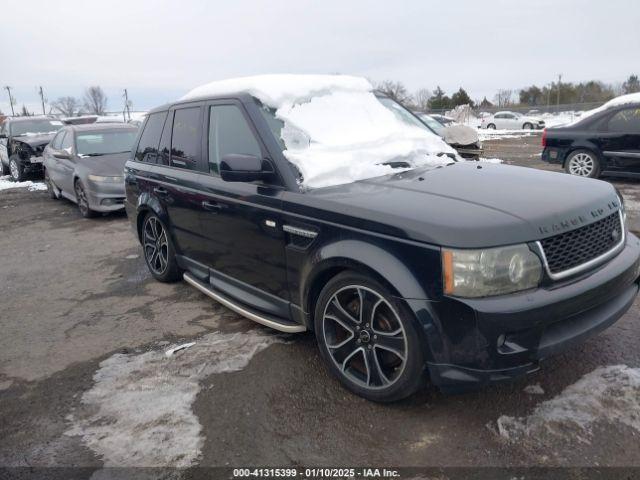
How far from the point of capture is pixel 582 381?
2941 mm

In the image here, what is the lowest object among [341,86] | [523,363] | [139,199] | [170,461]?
[170,461]

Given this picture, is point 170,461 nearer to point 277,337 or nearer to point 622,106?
point 277,337

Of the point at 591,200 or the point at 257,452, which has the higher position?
the point at 591,200

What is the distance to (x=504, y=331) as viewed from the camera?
234 centimetres

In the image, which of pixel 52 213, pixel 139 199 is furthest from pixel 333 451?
pixel 52 213

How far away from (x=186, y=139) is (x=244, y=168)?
4.57ft

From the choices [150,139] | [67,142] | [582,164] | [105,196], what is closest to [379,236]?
[150,139]

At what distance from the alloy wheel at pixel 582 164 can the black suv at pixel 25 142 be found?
12629 millimetres

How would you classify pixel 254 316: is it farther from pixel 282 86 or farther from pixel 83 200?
pixel 83 200

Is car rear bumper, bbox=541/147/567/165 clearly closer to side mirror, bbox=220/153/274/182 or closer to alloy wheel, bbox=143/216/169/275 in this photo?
alloy wheel, bbox=143/216/169/275

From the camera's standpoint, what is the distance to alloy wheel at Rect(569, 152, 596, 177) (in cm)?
938

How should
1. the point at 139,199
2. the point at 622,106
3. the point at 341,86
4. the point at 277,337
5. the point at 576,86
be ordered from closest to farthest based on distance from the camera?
the point at 277,337, the point at 341,86, the point at 139,199, the point at 622,106, the point at 576,86

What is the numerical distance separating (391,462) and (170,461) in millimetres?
1122

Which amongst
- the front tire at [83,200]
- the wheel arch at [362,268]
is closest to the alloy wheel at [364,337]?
the wheel arch at [362,268]
